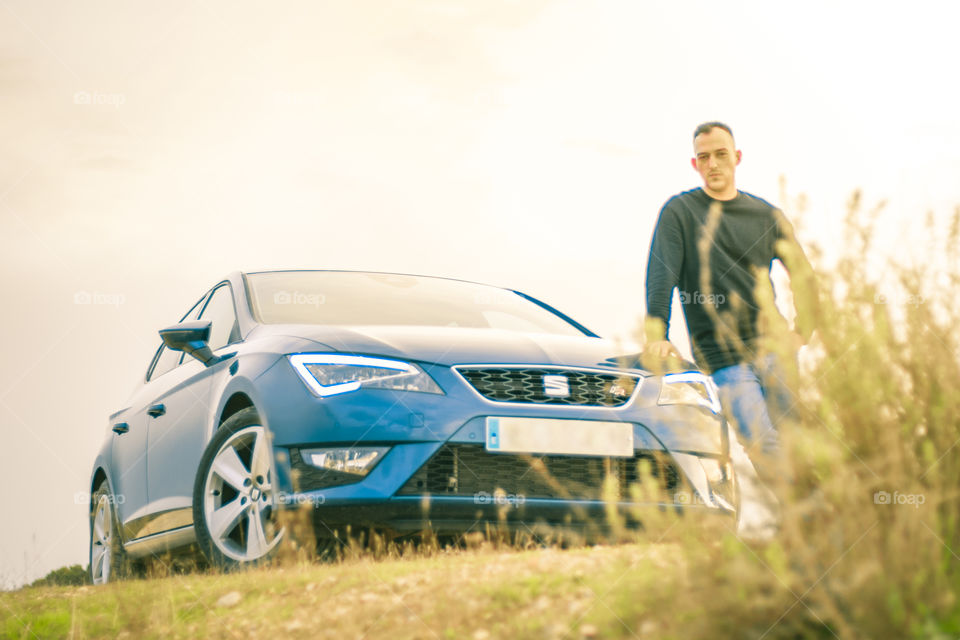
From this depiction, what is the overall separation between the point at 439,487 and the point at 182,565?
2098mm

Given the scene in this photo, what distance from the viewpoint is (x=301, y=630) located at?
10.5 feet

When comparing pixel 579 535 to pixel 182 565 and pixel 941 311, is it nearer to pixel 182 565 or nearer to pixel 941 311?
pixel 941 311

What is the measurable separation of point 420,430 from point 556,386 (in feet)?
2.14

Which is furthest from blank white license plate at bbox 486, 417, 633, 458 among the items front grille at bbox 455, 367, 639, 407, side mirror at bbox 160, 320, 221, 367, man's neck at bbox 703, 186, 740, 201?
side mirror at bbox 160, 320, 221, 367

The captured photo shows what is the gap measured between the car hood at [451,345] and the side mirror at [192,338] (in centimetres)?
38

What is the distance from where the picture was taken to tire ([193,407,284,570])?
14.0 ft

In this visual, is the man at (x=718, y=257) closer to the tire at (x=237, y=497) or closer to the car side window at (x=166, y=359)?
the tire at (x=237, y=497)

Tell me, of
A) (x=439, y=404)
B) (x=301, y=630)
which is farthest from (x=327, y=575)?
(x=439, y=404)

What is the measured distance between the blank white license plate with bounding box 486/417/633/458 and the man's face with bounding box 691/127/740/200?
1.41 meters

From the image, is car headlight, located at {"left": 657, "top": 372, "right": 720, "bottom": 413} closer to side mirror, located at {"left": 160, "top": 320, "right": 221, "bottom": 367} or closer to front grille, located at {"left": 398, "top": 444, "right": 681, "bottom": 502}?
front grille, located at {"left": 398, "top": 444, "right": 681, "bottom": 502}

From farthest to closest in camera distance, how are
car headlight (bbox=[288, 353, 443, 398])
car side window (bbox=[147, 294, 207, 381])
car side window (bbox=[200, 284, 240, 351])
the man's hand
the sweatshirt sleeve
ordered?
1. car side window (bbox=[147, 294, 207, 381])
2. car side window (bbox=[200, 284, 240, 351])
3. the sweatshirt sleeve
4. car headlight (bbox=[288, 353, 443, 398])
5. the man's hand

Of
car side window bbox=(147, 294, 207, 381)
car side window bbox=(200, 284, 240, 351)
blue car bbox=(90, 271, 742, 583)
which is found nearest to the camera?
blue car bbox=(90, 271, 742, 583)

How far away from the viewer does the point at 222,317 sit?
5812mm

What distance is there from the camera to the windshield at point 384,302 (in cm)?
516
